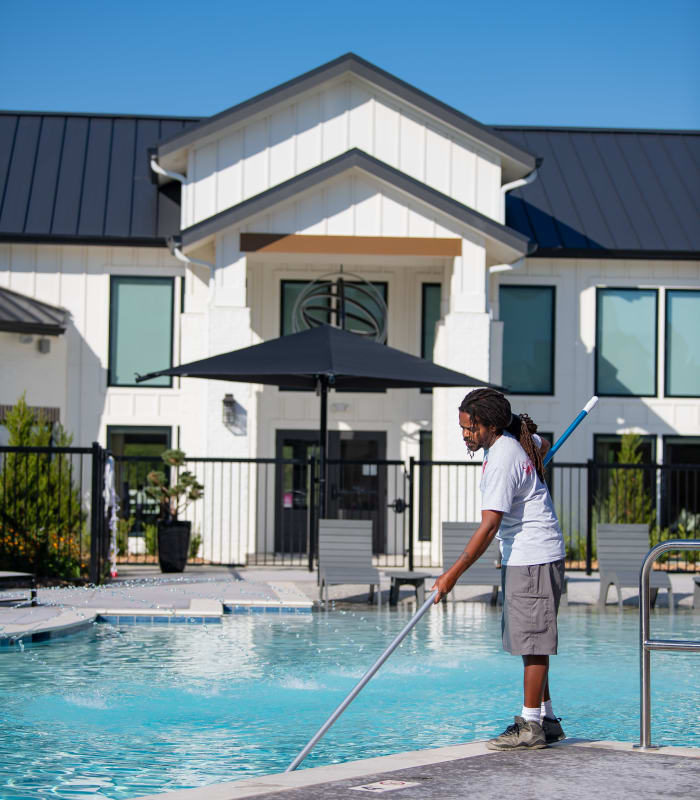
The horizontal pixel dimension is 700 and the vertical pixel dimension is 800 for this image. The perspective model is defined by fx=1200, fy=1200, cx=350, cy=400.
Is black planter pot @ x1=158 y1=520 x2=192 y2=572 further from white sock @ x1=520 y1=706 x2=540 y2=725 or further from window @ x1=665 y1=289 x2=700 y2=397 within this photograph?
white sock @ x1=520 y1=706 x2=540 y2=725

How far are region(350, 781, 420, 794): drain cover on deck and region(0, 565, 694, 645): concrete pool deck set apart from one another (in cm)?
615

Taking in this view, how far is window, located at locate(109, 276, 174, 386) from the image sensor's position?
2083 centimetres

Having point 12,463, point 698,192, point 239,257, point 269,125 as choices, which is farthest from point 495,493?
point 698,192

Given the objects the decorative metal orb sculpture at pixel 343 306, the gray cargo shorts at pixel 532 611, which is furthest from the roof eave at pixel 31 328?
the gray cargo shorts at pixel 532 611

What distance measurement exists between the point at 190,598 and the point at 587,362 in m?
10.8

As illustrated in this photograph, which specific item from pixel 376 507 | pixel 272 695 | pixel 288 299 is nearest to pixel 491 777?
pixel 272 695

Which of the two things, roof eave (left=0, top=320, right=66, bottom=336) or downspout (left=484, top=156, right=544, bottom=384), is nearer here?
roof eave (left=0, top=320, right=66, bottom=336)

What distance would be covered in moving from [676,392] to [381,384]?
26.8 ft

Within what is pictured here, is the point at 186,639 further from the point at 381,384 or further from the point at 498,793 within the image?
the point at 498,793

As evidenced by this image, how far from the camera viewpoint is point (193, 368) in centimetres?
1429

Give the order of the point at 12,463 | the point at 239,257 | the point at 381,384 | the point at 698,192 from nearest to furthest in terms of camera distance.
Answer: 1. the point at 381,384
2. the point at 12,463
3. the point at 239,257
4. the point at 698,192

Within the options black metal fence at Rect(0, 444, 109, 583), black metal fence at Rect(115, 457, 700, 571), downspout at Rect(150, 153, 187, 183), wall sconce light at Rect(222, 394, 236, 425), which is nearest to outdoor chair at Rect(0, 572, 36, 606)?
black metal fence at Rect(0, 444, 109, 583)

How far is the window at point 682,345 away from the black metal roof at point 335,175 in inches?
176

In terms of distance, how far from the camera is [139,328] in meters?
20.9
